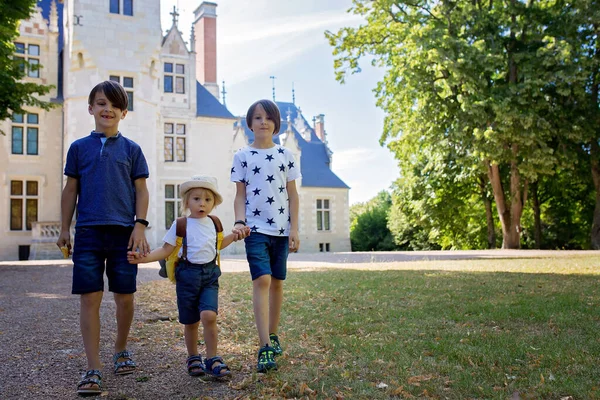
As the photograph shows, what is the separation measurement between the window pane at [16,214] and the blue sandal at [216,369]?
2210 centimetres

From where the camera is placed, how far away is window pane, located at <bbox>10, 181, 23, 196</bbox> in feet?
77.0

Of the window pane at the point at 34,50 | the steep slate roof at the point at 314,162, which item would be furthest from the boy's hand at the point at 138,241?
the steep slate roof at the point at 314,162

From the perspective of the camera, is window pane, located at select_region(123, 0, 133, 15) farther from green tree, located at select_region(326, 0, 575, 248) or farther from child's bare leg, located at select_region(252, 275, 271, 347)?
child's bare leg, located at select_region(252, 275, 271, 347)

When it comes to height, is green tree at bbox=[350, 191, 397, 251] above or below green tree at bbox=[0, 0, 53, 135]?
below

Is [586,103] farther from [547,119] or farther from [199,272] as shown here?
[199,272]

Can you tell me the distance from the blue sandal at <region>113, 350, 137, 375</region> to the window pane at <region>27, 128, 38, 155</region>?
22.4 meters

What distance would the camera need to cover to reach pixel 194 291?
3703mm

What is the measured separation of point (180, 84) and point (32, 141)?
680 centimetres

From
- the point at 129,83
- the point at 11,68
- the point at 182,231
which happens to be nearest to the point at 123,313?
the point at 182,231

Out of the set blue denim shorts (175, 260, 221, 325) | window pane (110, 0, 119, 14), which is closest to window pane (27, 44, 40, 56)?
window pane (110, 0, 119, 14)

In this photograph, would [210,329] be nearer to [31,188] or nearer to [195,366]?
[195,366]

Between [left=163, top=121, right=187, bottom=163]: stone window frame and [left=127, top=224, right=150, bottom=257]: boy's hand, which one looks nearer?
[left=127, top=224, right=150, bottom=257]: boy's hand

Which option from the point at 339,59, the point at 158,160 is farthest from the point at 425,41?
the point at 158,160

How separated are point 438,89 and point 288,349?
1662 cm
